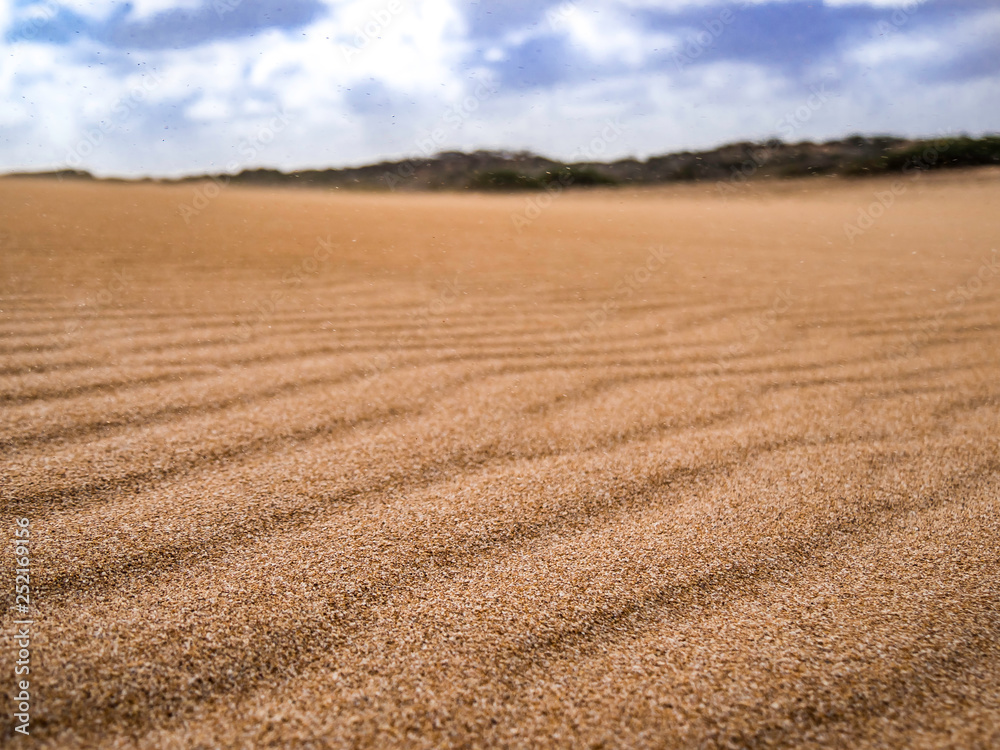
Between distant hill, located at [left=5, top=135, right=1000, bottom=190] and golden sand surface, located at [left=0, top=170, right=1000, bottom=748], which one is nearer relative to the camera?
golden sand surface, located at [left=0, top=170, right=1000, bottom=748]

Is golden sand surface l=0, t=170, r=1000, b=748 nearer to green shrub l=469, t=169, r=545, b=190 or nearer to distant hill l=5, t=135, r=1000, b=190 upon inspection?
distant hill l=5, t=135, r=1000, b=190

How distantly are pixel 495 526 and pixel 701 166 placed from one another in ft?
81.6

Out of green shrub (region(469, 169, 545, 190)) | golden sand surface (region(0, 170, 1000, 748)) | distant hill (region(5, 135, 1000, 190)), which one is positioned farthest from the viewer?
green shrub (region(469, 169, 545, 190))

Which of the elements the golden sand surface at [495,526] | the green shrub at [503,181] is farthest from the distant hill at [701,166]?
the golden sand surface at [495,526]

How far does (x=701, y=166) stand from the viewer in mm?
23594

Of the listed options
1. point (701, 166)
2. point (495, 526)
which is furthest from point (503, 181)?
Result: point (495, 526)

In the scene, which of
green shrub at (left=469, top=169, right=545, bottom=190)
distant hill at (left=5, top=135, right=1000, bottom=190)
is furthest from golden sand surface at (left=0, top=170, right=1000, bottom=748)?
green shrub at (left=469, top=169, right=545, bottom=190)

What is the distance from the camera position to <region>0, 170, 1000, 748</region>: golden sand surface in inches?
33.1

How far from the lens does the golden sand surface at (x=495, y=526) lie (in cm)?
84

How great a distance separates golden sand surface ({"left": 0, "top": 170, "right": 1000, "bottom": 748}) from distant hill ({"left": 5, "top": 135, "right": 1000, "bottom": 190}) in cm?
1660

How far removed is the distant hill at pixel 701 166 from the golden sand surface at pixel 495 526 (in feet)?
54.5

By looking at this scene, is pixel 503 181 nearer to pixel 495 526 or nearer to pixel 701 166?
pixel 701 166

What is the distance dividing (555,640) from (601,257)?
453 centimetres

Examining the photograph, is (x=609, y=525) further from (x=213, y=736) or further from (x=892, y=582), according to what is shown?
(x=213, y=736)
